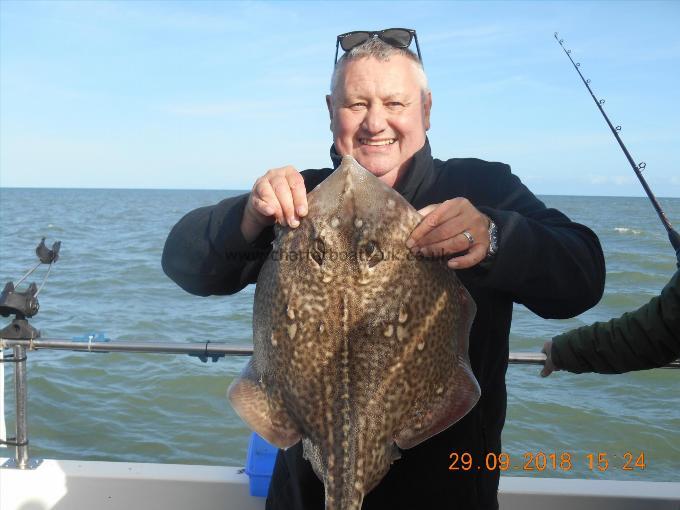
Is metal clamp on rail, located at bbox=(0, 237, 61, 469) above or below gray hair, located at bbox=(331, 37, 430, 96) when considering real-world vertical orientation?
below

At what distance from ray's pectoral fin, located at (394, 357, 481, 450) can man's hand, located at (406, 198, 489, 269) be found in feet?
1.27

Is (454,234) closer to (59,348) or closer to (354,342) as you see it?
(354,342)

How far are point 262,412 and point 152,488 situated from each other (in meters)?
2.23

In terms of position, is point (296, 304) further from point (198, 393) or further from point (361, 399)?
point (198, 393)

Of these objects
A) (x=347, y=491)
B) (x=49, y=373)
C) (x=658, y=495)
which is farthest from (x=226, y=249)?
(x=49, y=373)

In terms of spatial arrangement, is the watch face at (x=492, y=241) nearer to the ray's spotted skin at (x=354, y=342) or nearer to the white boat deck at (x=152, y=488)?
the ray's spotted skin at (x=354, y=342)

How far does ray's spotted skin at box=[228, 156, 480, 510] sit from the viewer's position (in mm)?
1812

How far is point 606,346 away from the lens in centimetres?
289

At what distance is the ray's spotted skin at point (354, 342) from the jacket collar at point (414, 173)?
1.53 ft

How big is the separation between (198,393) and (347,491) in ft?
28.4

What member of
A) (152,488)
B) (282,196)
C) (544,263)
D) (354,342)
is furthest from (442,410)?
(152,488)

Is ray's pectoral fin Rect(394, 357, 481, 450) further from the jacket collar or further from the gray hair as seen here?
the gray hair

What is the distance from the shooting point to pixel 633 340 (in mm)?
2820

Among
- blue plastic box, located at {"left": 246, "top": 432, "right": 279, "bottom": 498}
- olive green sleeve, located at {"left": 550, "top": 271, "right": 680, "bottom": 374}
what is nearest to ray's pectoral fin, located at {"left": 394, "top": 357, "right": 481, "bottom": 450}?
olive green sleeve, located at {"left": 550, "top": 271, "right": 680, "bottom": 374}
